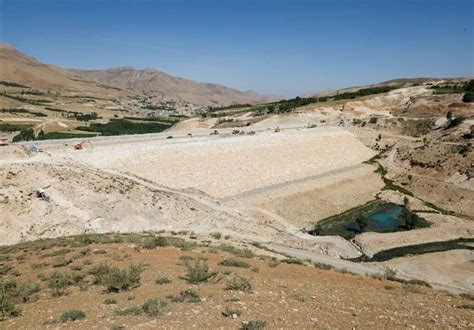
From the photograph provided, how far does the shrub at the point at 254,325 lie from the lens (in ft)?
31.5

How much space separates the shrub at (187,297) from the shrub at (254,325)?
231cm

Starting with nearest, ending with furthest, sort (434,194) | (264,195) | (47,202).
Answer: (47,202) < (264,195) < (434,194)

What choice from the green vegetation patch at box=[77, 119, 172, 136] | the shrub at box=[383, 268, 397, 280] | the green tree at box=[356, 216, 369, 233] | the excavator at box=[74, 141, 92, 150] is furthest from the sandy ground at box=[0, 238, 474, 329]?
the green vegetation patch at box=[77, 119, 172, 136]

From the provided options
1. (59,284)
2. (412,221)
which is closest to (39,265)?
(59,284)

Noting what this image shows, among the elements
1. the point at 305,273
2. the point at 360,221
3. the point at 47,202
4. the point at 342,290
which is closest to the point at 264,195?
the point at 360,221

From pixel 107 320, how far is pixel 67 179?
28.2m

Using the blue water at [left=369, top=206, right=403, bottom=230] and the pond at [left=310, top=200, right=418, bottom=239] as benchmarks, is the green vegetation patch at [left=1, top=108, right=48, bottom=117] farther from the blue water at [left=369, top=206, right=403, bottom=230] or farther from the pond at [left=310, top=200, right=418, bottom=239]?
the blue water at [left=369, top=206, right=403, bottom=230]

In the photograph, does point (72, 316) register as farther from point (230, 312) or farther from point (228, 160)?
point (228, 160)

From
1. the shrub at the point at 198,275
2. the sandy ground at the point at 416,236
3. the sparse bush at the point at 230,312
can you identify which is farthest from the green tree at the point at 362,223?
the sparse bush at the point at 230,312

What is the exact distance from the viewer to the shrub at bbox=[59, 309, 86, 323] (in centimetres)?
1088

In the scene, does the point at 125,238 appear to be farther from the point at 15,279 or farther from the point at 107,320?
the point at 107,320

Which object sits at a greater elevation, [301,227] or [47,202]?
[47,202]

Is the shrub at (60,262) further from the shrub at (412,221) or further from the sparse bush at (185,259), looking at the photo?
the shrub at (412,221)

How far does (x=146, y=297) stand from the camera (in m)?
12.5
